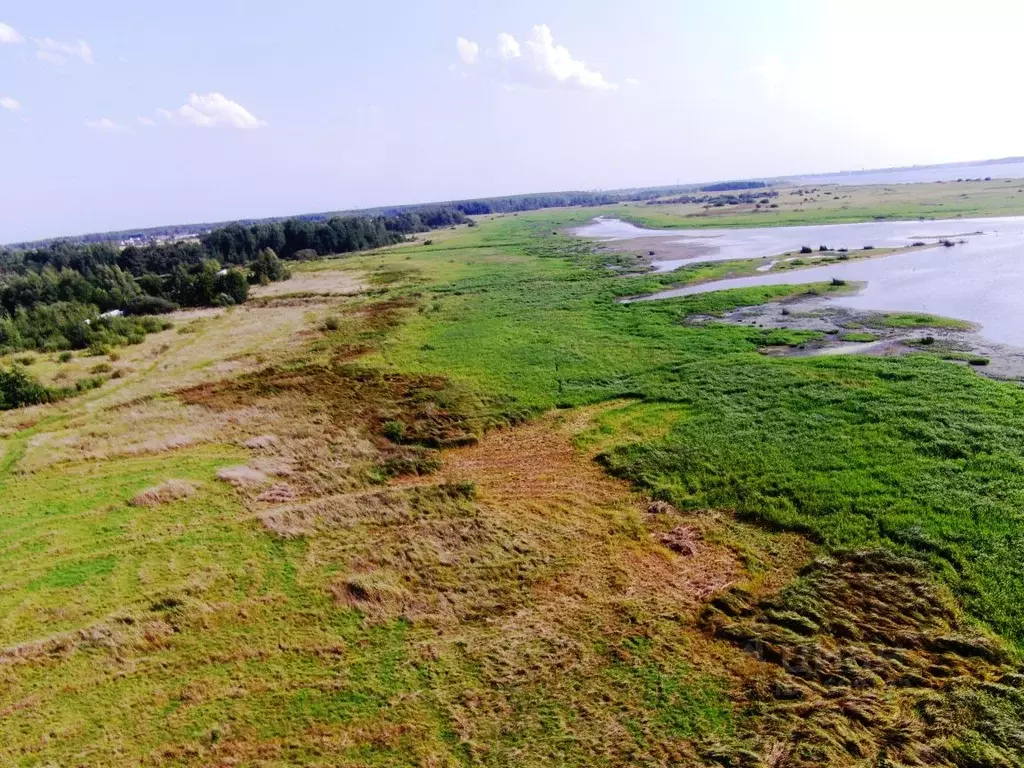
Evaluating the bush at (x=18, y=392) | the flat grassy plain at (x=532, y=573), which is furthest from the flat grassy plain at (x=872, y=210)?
the bush at (x=18, y=392)

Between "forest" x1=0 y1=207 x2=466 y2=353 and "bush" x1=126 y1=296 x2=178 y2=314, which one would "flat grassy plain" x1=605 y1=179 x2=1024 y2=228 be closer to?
"forest" x1=0 y1=207 x2=466 y2=353

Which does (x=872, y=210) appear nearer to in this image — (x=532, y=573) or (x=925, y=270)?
(x=925, y=270)

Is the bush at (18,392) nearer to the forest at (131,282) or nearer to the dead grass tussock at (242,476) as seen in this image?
the forest at (131,282)

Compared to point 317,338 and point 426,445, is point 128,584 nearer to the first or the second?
point 426,445

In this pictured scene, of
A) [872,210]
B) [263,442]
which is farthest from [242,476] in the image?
[872,210]

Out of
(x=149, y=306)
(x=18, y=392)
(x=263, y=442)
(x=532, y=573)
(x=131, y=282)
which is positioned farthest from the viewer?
(x=131, y=282)

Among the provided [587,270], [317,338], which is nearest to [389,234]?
[587,270]

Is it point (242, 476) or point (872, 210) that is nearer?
point (242, 476)
